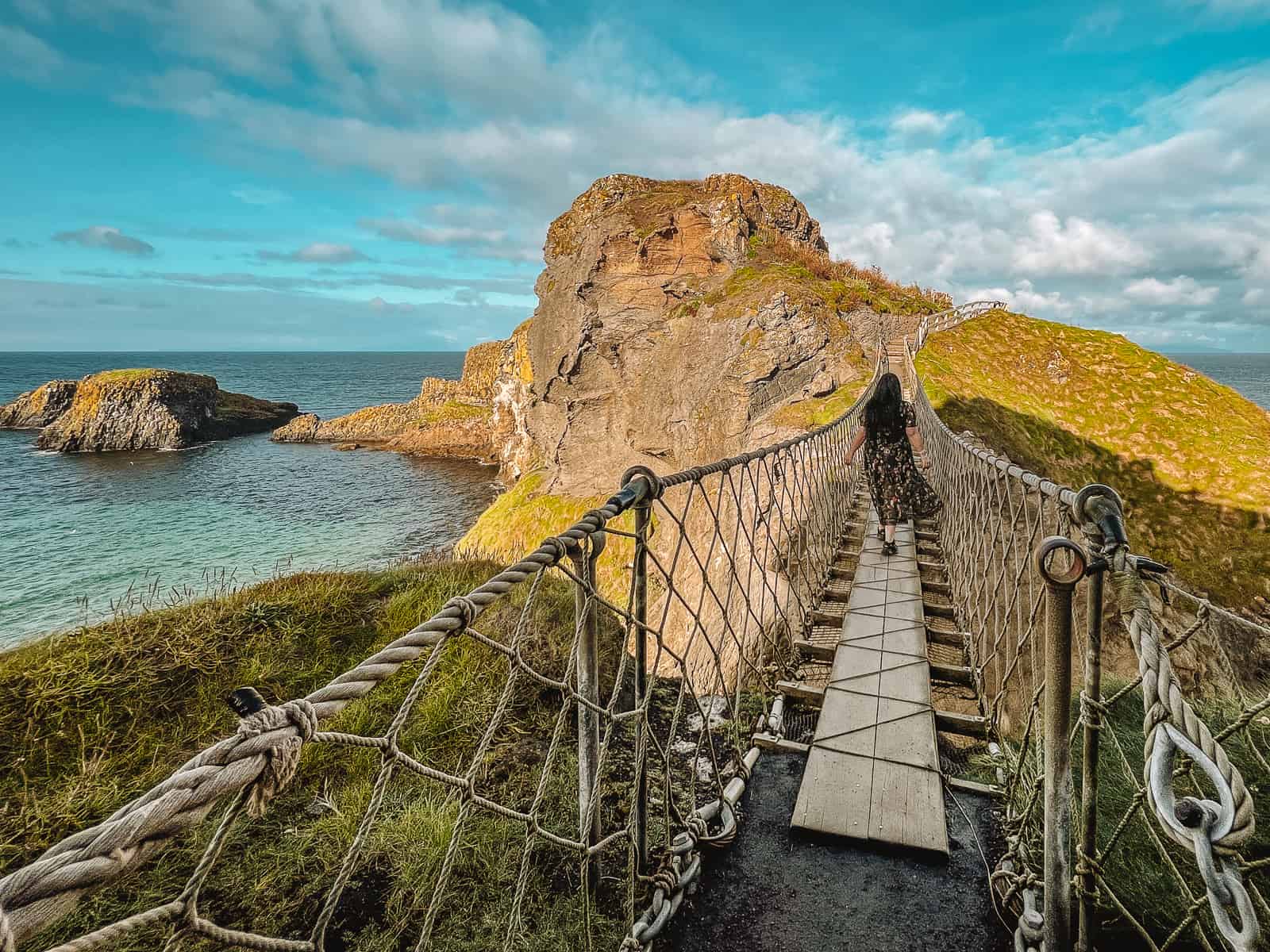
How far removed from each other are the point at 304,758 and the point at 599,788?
1802 millimetres

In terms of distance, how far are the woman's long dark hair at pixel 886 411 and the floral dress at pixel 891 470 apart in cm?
2

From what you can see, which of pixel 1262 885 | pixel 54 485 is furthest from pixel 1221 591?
pixel 54 485

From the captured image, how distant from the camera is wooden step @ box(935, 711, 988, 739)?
304 cm

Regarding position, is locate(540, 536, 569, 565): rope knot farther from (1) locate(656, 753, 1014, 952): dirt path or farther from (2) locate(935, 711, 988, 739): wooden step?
(2) locate(935, 711, 988, 739): wooden step

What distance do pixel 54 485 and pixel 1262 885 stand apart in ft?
139

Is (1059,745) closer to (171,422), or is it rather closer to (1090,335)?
(1090,335)

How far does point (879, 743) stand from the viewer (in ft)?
9.39

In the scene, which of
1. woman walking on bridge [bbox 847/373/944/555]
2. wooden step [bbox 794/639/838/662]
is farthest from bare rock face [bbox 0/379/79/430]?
wooden step [bbox 794/639/838/662]

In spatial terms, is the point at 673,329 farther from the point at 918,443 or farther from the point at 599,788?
the point at 599,788

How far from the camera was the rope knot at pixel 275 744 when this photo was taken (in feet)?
Result: 2.71

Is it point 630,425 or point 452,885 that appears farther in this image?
point 630,425

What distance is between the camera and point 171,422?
4262 cm

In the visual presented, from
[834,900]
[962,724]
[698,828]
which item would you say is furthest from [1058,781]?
[962,724]

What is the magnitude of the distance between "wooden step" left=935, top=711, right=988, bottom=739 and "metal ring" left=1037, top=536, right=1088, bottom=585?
1.84 m
